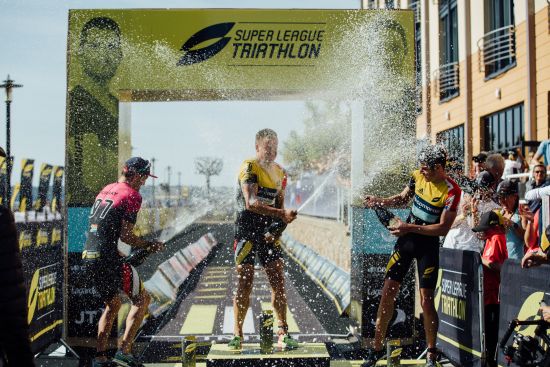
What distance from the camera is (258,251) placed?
22.4 feet

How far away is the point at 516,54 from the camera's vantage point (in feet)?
52.4

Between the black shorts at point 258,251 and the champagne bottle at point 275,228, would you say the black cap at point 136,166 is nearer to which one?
the black shorts at point 258,251

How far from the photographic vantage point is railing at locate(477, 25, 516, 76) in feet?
53.4

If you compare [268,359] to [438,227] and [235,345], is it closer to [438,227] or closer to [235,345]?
[235,345]

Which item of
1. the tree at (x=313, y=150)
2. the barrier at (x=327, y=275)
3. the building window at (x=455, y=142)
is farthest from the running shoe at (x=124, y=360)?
the tree at (x=313, y=150)

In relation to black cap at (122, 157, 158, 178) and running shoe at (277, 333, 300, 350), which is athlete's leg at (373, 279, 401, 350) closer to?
running shoe at (277, 333, 300, 350)

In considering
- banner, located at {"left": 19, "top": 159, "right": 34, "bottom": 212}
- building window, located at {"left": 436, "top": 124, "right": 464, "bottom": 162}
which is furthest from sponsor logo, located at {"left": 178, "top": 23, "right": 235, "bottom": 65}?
banner, located at {"left": 19, "top": 159, "right": 34, "bottom": 212}

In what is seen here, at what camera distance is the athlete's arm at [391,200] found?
22.7 feet

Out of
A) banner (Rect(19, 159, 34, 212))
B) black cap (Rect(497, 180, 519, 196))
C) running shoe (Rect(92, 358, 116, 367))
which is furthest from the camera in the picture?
banner (Rect(19, 159, 34, 212))

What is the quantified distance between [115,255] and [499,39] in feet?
44.2

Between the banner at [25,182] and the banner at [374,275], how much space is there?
58.0ft

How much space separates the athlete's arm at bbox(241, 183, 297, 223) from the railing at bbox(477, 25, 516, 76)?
36.5ft

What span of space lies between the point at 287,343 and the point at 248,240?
1.08m

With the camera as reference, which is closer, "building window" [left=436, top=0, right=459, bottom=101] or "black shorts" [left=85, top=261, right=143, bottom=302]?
"black shorts" [left=85, top=261, right=143, bottom=302]
